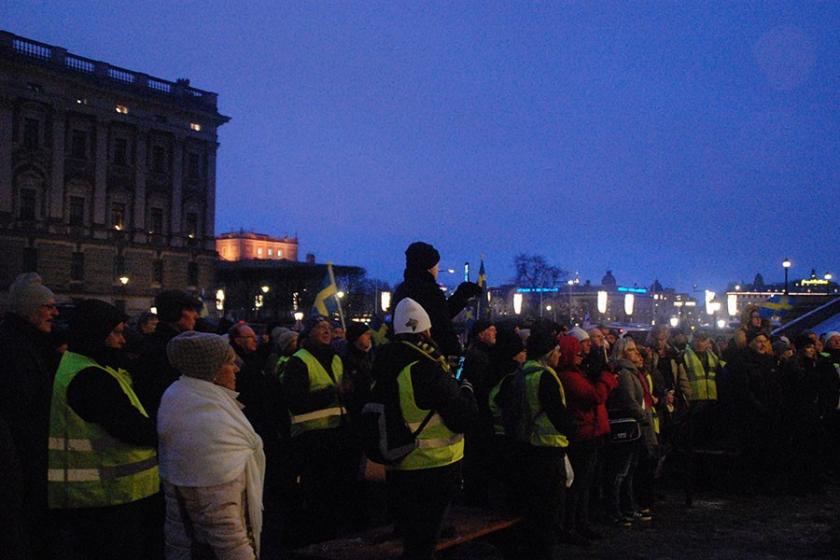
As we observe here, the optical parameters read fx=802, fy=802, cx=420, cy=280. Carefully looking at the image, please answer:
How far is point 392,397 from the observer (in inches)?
223

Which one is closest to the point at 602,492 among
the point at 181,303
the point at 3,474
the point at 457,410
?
the point at 457,410

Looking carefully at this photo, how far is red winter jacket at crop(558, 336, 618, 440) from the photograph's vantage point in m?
8.29

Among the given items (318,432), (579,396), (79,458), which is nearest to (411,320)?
(79,458)

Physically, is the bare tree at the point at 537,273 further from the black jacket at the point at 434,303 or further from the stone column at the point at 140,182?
the black jacket at the point at 434,303

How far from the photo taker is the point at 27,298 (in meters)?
5.65

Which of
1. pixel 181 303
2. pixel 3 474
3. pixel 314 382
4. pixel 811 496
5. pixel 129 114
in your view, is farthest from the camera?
pixel 129 114

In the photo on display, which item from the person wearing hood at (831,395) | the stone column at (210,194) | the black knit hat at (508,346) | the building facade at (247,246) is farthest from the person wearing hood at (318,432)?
the building facade at (247,246)

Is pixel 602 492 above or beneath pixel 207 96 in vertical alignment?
beneath

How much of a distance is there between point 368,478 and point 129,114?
6210 centimetres

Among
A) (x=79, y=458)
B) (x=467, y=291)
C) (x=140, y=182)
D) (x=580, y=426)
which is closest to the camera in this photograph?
(x=79, y=458)

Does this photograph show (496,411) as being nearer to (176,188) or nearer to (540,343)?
(540,343)

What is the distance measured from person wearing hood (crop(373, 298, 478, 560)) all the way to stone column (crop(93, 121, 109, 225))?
6056 cm

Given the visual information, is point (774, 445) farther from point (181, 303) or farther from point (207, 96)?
point (207, 96)

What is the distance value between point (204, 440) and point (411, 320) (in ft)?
6.29
